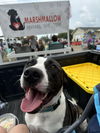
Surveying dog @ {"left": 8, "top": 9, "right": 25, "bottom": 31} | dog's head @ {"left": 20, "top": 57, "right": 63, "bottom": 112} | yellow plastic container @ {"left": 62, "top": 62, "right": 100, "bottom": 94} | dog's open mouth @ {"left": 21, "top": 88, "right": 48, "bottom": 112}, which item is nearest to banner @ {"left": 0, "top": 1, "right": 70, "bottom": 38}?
dog @ {"left": 8, "top": 9, "right": 25, "bottom": 31}

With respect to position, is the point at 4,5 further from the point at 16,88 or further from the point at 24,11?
the point at 16,88

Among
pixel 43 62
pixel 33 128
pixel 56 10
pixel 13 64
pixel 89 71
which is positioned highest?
pixel 56 10

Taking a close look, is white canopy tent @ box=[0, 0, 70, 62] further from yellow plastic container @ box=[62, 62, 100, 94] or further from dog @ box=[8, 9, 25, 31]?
yellow plastic container @ box=[62, 62, 100, 94]

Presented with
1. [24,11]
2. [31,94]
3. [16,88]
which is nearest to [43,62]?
[31,94]

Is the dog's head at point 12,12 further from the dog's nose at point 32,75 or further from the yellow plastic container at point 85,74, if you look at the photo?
the dog's nose at point 32,75

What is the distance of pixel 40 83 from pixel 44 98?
18 cm

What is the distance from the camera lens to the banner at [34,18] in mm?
2914

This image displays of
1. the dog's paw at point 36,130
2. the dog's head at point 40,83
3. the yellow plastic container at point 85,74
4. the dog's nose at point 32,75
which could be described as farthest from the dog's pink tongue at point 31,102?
the yellow plastic container at point 85,74

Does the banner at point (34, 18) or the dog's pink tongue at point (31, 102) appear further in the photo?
the banner at point (34, 18)

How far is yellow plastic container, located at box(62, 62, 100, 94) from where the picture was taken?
5.69ft

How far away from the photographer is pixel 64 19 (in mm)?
3225

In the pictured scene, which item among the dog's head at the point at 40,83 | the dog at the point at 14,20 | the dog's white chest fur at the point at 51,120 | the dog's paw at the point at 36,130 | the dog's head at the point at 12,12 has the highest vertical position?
the dog's head at the point at 12,12

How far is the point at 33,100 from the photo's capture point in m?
1.23

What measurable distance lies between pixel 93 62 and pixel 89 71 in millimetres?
376
